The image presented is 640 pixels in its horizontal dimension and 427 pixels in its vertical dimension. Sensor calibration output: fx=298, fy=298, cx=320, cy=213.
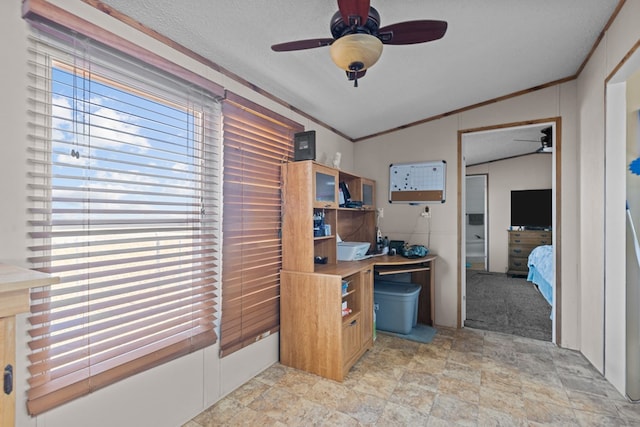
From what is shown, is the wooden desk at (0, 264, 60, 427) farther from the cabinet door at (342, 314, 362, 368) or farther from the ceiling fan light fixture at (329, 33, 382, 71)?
the cabinet door at (342, 314, 362, 368)

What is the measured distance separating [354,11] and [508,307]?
4305 mm

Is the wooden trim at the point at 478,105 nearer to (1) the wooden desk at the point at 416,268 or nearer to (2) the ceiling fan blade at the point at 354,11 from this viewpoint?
(1) the wooden desk at the point at 416,268

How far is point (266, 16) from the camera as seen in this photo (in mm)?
1669

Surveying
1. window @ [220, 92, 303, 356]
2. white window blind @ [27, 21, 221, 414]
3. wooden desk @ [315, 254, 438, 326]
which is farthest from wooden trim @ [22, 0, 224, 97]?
wooden desk @ [315, 254, 438, 326]

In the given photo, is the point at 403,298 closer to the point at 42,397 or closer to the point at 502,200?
the point at 42,397

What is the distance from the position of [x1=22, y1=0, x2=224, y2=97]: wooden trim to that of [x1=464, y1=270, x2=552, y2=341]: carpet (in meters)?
3.74

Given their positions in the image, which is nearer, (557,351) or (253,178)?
(253,178)

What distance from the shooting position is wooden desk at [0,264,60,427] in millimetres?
762

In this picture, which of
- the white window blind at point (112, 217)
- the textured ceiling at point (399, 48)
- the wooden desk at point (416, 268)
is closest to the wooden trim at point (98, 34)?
the white window blind at point (112, 217)

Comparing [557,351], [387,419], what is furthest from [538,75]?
[387,419]

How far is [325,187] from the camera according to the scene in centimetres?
271

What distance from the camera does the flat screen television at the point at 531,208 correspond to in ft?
19.3

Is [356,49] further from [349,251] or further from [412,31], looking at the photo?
[349,251]

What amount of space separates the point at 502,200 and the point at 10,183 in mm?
7281
